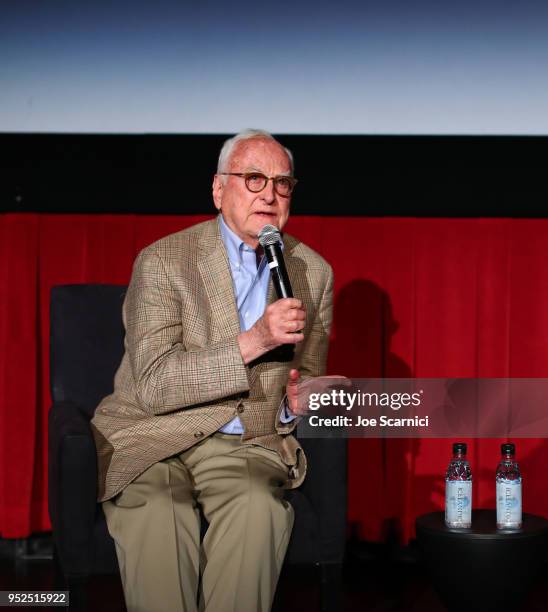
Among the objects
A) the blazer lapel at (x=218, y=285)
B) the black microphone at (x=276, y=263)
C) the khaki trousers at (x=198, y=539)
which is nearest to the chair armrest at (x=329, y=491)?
the khaki trousers at (x=198, y=539)

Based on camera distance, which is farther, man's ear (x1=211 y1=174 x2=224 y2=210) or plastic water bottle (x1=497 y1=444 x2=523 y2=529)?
plastic water bottle (x1=497 y1=444 x2=523 y2=529)

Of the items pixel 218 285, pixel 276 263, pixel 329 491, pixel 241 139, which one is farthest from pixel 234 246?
pixel 329 491

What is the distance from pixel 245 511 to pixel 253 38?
197 cm

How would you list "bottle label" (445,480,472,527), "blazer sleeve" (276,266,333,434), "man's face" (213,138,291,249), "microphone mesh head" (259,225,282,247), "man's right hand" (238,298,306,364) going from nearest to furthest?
1. "man's right hand" (238,298,306,364)
2. "microphone mesh head" (259,225,282,247)
3. "man's face" (213,138,291,249)
4. "blazer sleeve" (276,266,333,434)
5. "bottle label" (445,480,472,527)

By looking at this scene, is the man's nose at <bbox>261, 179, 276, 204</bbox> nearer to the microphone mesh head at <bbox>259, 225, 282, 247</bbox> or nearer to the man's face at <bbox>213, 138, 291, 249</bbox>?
the man's face at <bbox>213, 138, 291, 249</bbox>

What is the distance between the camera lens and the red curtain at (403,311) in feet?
10.9

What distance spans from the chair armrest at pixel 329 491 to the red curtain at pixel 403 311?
1.15 meters

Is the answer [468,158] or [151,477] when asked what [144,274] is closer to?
[151,477]

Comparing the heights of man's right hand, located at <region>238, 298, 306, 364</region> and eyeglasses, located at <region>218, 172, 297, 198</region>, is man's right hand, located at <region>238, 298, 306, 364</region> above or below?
below

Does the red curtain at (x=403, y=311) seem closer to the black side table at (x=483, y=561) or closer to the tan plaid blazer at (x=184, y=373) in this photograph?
the black side table at (x=483, y=561)

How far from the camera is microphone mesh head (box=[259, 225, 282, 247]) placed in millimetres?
2018

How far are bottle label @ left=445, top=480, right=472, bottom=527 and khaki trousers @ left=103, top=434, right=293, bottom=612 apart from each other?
2.05ft
